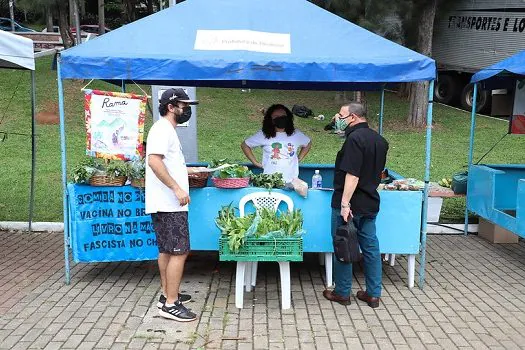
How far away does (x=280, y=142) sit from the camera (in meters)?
6.18

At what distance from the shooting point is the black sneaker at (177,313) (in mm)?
4672

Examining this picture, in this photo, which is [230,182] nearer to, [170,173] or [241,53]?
[170,173]

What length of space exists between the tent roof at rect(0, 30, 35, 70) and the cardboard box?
18.8ft

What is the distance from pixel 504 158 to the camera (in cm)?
1201

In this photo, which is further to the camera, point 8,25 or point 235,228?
point 8,25

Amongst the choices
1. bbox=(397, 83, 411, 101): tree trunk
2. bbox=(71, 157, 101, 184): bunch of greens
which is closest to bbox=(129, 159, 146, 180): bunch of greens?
bbox=(71, 157, 101, 184): bunch of greens

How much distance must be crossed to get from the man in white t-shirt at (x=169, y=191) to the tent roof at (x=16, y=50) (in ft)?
7.73

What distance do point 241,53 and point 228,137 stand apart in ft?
28.2

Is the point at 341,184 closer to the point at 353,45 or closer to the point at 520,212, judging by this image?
the point at 353,45

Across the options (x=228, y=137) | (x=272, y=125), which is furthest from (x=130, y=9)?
(x=272, y=125)

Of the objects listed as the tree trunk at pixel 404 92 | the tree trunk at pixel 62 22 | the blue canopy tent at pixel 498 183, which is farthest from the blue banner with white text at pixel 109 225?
the tree trunk at pixel 404 92

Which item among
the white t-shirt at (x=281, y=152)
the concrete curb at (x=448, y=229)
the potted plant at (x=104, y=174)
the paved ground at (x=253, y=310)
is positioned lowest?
the paved ground at (x=253, y=310)

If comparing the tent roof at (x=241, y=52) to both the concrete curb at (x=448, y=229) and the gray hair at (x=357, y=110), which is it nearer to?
the gray hair at (x=357, y=110)

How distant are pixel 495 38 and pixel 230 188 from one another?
12.5 meters
